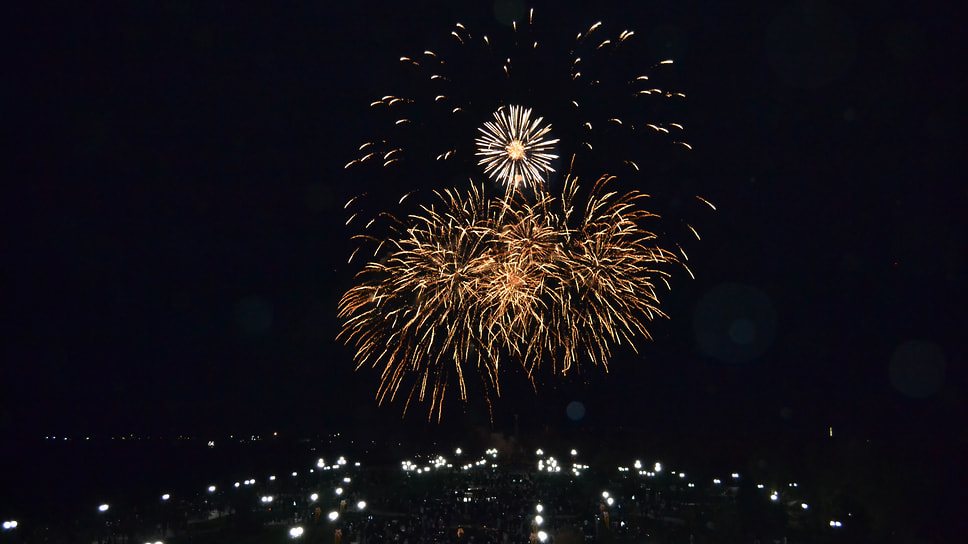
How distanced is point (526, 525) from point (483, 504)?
588cm

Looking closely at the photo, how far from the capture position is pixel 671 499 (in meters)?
40.6

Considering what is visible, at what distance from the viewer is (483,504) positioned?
3391 centimetres

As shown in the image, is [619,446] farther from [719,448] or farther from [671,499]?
[671,499]
